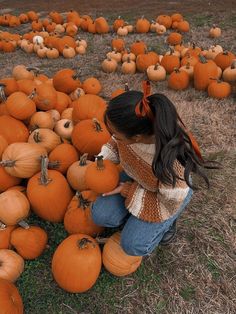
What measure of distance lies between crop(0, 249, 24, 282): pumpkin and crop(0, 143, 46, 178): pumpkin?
0.64 m

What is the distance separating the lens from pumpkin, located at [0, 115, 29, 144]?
3.34 metres


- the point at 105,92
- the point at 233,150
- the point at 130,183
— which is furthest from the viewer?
the point at 105,92

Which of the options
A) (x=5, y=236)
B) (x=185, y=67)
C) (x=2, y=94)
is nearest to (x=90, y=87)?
(x=2, y=94)

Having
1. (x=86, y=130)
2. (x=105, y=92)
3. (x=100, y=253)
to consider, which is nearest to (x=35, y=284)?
(x=100, y=253)

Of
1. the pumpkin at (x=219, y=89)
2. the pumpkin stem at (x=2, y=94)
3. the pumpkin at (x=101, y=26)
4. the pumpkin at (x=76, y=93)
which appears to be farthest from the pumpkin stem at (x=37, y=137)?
the pumpkin at (x=101, y=26)

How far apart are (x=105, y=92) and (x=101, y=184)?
2818 millimetres

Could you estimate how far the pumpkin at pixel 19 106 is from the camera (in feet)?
11.1

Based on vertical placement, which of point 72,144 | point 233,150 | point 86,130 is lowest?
point 233,150

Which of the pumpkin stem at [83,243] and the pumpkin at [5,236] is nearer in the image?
the pumpkin stem at [83,243]

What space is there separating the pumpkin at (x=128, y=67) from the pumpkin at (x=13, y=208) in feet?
11.0

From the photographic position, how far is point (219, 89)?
187 inches

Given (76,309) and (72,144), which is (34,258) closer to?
(76,309)

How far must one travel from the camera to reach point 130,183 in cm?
272

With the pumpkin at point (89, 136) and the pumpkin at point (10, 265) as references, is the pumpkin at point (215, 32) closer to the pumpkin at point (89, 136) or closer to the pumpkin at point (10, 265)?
the pumpkin at point (89, 136)
